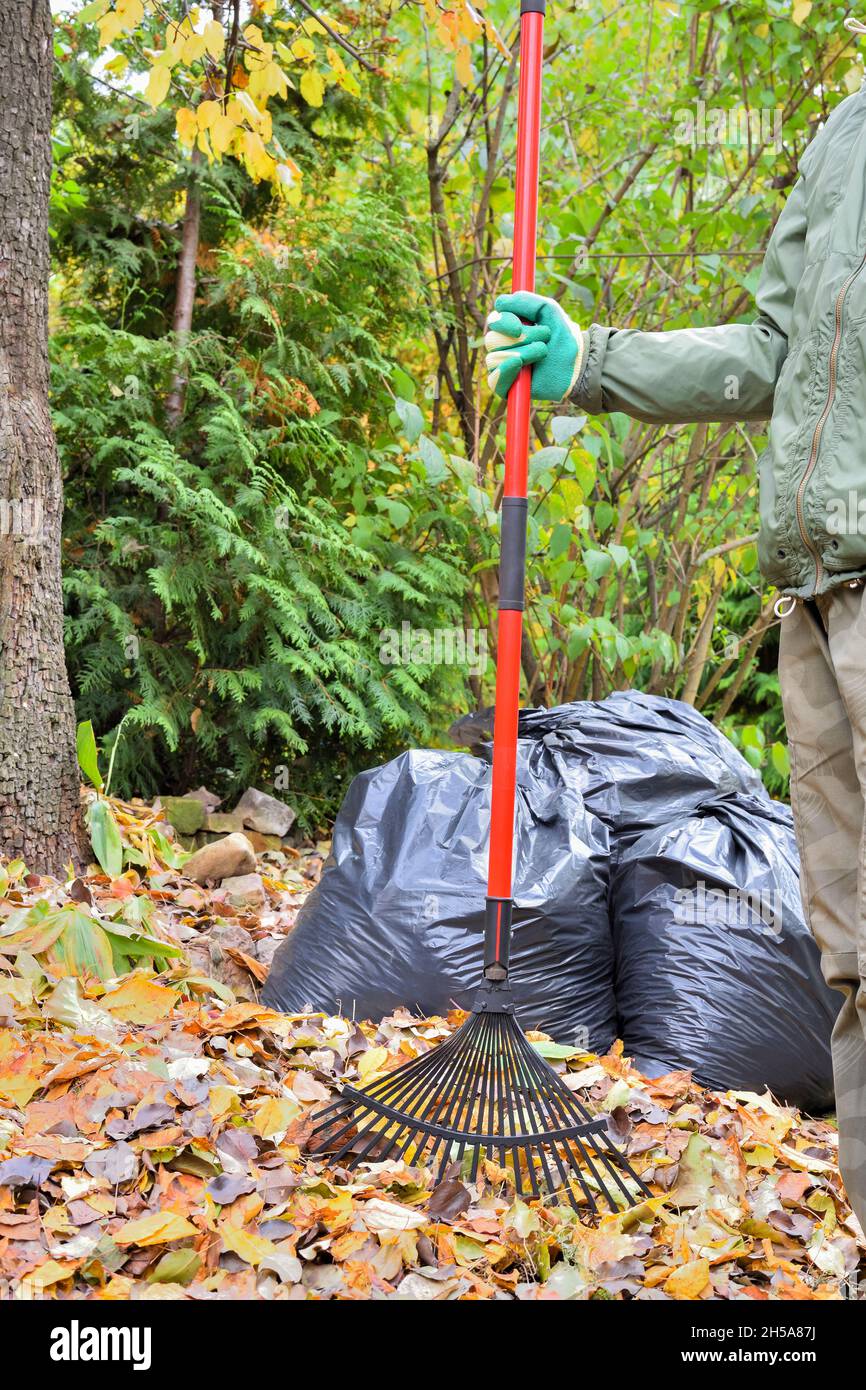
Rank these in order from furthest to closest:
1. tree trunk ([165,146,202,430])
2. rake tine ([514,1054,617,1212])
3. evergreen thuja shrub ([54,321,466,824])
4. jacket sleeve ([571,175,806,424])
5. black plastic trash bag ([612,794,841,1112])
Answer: tree trunk ([165,146,202,430]) → evergreen thuja shrub ([54,321,466,824]) → black plastic trash bag ([612,794,841,1112]) → rake tine ([514,1054,617,1212]) → jacket sleeve ([571,175,806,424])

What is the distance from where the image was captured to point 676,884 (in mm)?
2307

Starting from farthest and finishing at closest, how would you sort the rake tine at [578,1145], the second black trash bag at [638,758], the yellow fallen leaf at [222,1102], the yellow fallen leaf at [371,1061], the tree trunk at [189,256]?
the tree trunk at [189,256], the second black trash bag at [638,758], the yellow fallen leaf at [371,1061], the yellow fallen leaf at [222,1102], the rake tine at [578,1145]

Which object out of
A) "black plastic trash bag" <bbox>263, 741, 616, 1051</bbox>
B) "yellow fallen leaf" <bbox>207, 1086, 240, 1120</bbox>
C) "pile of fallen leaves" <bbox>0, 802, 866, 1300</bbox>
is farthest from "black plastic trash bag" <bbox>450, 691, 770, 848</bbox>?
"yellow fallen leaf" <bbox>207, 1086, 240, 1120</bbox>

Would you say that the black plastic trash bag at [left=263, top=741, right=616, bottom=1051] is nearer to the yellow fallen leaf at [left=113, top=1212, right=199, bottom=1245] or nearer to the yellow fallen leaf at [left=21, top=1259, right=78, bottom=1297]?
the yellow fallen leaf at [left=113, top=1212, right=199, bottom=1245]

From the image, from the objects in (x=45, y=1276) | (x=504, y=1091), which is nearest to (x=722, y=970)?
(x=504, y=1091)

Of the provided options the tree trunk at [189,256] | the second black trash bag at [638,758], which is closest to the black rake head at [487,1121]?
the second black trash bag at [638,758]

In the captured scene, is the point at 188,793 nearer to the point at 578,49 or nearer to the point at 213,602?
the point at 213,602

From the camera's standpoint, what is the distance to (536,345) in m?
1.71

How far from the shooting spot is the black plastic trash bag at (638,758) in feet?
8.45

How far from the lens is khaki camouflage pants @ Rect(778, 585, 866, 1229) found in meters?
1.35

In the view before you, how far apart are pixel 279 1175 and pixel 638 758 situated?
55.3 inches

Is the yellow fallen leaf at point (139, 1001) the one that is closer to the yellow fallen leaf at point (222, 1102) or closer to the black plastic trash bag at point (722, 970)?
the yellow fallen leaf at point (222, 1102)

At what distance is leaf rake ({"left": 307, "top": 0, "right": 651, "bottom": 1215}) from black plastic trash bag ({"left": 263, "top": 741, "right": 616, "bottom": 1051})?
38 cm
